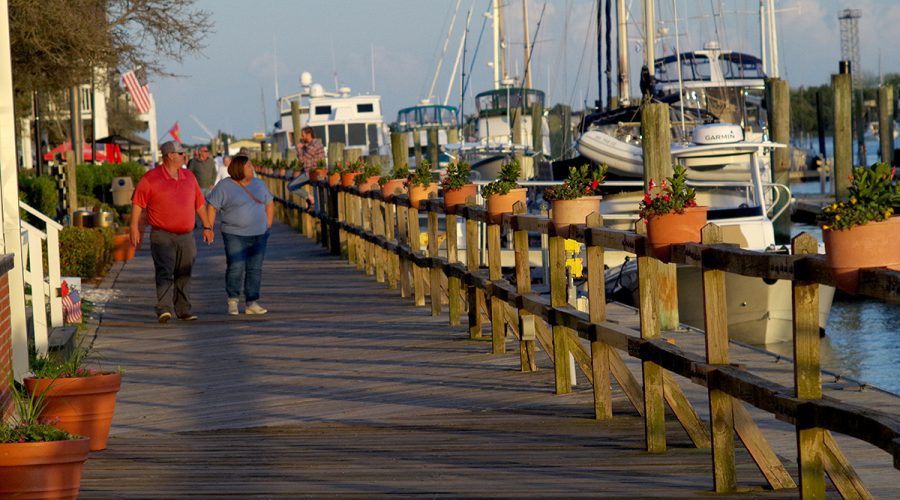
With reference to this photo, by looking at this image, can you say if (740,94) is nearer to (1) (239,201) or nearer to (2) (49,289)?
(1) (239,201)

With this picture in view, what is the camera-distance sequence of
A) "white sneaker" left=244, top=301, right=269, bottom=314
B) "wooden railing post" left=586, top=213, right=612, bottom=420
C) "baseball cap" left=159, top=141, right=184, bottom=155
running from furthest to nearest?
1. "white sneaker" left=244, top=301, right=269, bottom=314
2. "baseball cap" left=159, top=141, right=184, bottom=155
3. "wooden railing post" left=586, top=213, right=612, bottom=420

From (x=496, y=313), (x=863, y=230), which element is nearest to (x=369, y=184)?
(x=496, y=313)

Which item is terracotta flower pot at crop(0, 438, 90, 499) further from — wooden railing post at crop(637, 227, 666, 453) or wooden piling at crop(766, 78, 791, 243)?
wooden piling at crop(766, 78, 791, 243)

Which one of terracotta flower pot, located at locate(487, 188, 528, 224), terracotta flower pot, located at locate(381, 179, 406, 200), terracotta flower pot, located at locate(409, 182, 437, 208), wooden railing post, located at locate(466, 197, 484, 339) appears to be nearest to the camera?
terracotta flower pot, located at locate(487, 188, 528, 224)

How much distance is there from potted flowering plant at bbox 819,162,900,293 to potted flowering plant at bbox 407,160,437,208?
9.76 meters

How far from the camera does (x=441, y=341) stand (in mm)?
12281

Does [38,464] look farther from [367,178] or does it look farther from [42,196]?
[42,196]

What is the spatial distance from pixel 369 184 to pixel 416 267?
13.4ft

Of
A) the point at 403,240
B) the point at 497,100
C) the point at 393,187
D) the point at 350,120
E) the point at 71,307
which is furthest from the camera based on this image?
the point at 350,120

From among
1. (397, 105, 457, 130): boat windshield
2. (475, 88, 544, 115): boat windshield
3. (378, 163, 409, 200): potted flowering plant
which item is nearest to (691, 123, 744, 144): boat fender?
(378, 163, 409, 200): potted flowering plant

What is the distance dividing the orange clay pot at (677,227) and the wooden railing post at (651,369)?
22cm

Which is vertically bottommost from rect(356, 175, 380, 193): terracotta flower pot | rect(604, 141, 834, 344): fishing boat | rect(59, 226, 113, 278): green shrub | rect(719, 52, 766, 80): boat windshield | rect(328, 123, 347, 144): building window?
rect(604, 141, 834, 344): fishing boat

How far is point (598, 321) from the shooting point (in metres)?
8.20

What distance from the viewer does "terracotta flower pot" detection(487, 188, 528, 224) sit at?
11008 millimetres
